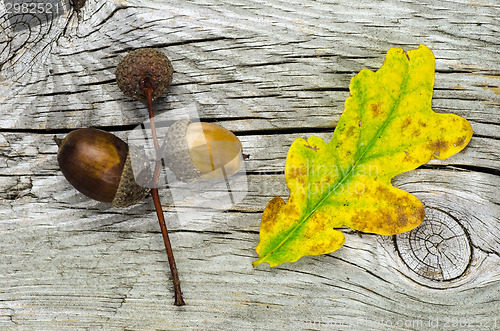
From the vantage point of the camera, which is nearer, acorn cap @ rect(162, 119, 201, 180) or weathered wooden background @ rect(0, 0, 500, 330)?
acorn cap @ rect(162, 119, 201, 180)

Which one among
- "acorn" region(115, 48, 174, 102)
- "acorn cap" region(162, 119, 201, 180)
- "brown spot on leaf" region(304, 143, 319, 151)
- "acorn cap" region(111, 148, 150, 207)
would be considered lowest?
"acorn cap" region(111, 148, 150, 207)

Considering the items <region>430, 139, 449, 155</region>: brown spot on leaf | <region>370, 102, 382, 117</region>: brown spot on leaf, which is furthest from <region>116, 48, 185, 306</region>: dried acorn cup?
<region>430, 139, 449, 155</region>: brown spot on leaf

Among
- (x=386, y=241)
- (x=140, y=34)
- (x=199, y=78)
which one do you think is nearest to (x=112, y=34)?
(x=140, y=34)

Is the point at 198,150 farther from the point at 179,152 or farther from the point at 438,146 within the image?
the point at 438,146

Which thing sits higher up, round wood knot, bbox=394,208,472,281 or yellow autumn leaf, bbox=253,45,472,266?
yellow autumn leaf, bbox=253,45,472,266

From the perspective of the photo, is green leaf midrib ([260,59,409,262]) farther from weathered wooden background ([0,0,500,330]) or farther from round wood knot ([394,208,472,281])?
round wood knot ([394,208,472,281])

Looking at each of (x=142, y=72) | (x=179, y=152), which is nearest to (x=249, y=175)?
(x=179, y=152)

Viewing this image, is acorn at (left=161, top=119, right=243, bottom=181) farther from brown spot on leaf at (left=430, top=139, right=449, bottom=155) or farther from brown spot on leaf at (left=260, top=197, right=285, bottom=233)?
brown spot on leaf at (left=430, top=139, right=449, bottom=155)
